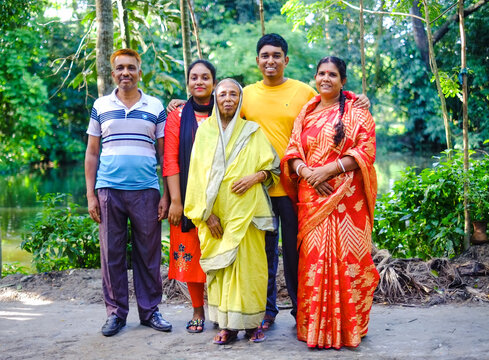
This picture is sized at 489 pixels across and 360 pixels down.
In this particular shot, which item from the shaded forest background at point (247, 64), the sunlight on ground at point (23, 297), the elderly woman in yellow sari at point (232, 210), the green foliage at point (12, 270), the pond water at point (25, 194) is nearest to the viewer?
the elderly woman in yellow sari at point (232, 210)

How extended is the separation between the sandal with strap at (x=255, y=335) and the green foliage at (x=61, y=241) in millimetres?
2648

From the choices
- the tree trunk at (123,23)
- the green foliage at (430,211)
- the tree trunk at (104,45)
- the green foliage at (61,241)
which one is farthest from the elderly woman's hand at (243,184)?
the tree trunk at (123,23)

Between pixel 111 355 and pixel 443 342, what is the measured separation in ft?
6.73

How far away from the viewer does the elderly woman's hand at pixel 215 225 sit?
330cm

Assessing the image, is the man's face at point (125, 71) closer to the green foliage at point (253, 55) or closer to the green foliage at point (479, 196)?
the green foliage at point (479, 196)

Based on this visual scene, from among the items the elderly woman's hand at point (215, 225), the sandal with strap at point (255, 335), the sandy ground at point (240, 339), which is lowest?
Answer: the sandy ground at point (240, 339)

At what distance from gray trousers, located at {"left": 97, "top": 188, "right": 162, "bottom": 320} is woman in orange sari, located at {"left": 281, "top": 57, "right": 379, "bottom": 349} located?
1018 mm

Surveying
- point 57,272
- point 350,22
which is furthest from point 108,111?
point 350,22

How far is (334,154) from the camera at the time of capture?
3.37m

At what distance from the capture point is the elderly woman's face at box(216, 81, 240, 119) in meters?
3.32

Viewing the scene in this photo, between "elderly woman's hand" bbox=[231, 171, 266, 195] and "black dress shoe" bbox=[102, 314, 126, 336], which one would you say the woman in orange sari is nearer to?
"elderly woman's hand" bbox=[231, 171, 266, 195]

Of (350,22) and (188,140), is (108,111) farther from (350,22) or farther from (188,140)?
(350,22)

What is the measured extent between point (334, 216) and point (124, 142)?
4.88 ft

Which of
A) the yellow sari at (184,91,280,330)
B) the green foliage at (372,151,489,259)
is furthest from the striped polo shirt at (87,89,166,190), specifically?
the green foliage at (372,151,489,259)
